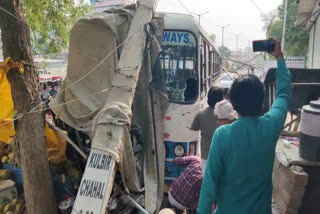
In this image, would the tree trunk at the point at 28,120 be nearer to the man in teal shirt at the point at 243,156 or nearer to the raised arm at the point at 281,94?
the man in teal shirt at the point at 243,156

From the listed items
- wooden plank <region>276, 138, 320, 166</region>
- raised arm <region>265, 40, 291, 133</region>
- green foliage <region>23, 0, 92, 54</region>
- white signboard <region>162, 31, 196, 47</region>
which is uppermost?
green foliage <region>23, 0, 92, 54</region>

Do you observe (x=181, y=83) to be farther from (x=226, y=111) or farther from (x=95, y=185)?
(x=95, y=185)

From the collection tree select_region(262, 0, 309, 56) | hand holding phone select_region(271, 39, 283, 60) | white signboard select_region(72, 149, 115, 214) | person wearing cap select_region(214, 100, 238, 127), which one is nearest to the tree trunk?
white signboard select_region(72, 149, 115, 214)

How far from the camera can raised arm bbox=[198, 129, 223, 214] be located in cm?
171

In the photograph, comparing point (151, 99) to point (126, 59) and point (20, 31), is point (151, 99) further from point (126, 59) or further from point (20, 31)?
point (20, 31)

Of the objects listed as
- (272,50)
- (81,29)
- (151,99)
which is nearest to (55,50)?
(81,29)

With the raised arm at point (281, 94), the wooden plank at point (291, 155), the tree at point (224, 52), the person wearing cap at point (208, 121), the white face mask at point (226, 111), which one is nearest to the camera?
the raised arm at point (281, 94)

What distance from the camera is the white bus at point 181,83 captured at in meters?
4.08

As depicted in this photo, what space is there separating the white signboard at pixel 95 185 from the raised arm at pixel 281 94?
1.51 meters

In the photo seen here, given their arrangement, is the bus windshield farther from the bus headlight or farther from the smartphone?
the smartphone

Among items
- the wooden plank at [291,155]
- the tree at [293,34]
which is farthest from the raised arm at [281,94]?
the tree at [293,34]

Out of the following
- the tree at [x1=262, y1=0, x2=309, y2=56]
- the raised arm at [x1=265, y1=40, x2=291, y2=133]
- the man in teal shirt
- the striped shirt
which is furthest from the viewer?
the tree at [x1=262, y1=0, x2=309, y2=56]

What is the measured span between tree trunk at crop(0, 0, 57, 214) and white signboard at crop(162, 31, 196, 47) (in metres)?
1.87

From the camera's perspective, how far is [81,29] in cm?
367
